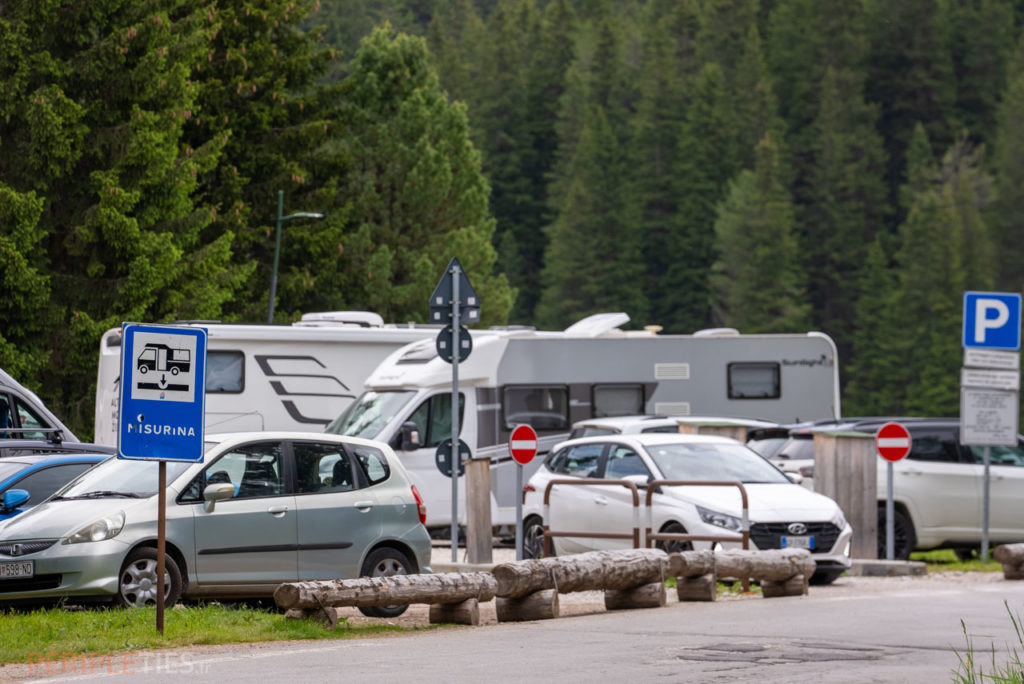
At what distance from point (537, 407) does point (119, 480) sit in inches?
473

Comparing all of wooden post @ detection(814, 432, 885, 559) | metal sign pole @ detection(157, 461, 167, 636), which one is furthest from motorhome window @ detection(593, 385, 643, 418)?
metal sign pole @ detection(157, 461, 167, 636)

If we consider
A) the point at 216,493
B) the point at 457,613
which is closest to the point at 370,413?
the point at 216,493

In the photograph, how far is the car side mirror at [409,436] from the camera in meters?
23.3

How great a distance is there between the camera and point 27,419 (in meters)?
19.6

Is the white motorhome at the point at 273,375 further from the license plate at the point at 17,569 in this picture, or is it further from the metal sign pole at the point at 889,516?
the license plate at the point at 17,569

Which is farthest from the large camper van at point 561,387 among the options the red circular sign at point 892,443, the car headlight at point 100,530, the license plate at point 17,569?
the license plate at point 17,569

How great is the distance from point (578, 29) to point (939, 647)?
120 m

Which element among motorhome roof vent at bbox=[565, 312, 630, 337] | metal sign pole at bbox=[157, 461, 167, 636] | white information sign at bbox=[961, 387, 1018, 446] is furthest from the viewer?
motorhome roof vent at bbox=[565, 312, 630, 337]

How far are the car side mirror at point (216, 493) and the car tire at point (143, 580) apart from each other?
523 mm

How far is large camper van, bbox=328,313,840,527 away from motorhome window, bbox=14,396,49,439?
5.09 m

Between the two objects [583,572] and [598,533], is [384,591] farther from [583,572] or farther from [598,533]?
[598,533]

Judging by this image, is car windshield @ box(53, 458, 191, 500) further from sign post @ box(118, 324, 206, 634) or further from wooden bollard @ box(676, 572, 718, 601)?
wooden bollard @ box(676, 572, 718, 601)

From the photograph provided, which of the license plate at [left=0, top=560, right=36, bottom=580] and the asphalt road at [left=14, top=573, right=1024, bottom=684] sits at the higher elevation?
the license plate at [left=0, top=560, right=36, bottom=580]

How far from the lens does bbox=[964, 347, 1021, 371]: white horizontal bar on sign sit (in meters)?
21.8
